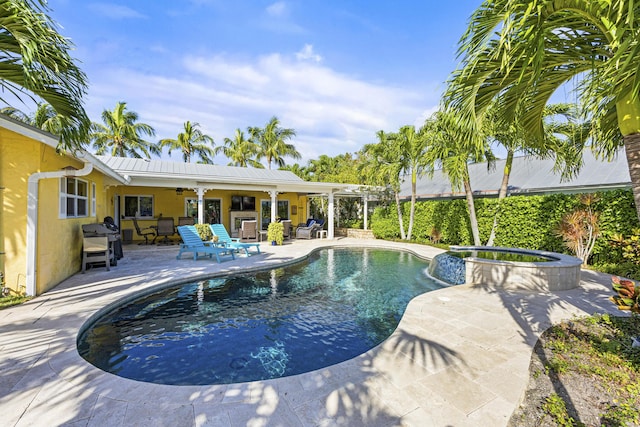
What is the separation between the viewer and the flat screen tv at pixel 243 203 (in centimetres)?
1758

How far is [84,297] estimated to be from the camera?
5.64m

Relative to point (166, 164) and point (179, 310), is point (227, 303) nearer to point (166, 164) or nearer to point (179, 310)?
point (179, 310)

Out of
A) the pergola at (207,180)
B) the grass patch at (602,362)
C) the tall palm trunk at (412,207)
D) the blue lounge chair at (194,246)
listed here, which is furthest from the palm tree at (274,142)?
the grass patch at (602,362)

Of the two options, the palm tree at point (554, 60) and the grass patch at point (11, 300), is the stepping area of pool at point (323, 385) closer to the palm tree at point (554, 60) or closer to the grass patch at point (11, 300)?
the grass patch at point (11, 300)

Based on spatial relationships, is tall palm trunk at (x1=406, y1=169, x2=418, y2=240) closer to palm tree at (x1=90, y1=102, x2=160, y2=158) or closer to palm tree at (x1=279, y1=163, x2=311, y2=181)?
palm tree at (x1=279, y1=163, x2=311, y2=181)

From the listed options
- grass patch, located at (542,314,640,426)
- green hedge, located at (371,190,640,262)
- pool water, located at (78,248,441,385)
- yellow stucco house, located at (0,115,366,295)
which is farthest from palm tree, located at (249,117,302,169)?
grass patch, located at (542,314,640,426)

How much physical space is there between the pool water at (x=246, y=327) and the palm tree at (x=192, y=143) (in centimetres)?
2535

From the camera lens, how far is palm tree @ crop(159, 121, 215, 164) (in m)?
28.8

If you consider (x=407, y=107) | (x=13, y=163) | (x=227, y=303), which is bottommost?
(x=227, y=303)

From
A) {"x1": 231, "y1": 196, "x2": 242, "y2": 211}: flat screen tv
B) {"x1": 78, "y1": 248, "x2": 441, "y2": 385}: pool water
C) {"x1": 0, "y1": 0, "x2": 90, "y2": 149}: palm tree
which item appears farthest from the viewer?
{"x1": 231, "y1": 196, "x2": 242, "y2": 211}: flat screen tv

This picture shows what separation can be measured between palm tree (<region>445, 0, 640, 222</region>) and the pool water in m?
3.80

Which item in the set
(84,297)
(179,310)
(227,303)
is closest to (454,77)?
(227,303)

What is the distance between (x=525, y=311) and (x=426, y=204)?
1052 centimetres

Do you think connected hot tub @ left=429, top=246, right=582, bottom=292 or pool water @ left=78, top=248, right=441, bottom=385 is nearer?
pool water @ left=78, top=248, right=441, bottom=385
